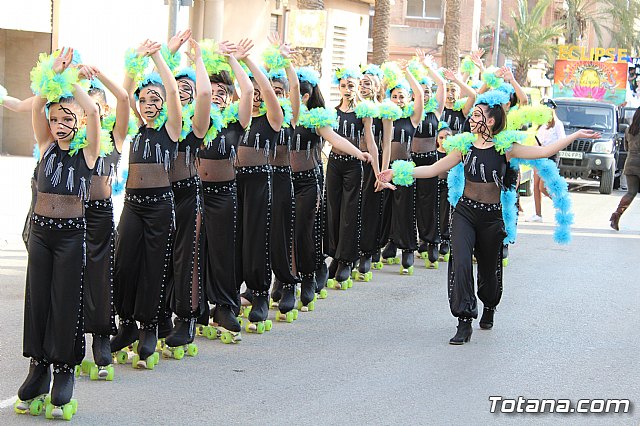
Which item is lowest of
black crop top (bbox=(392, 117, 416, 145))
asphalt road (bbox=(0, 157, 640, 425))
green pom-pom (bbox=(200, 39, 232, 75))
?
asphalt road (bbox=(0, 157, 640, 425))

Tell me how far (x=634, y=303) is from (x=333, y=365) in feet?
15.7

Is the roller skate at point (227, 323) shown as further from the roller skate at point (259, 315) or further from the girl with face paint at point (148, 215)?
the girl with face paint at point (148, 215)

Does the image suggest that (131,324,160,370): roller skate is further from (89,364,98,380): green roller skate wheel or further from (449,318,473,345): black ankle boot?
(449,318,473,345): black ankle boot

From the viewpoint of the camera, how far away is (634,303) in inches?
477

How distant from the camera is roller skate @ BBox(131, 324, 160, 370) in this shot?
811 cm

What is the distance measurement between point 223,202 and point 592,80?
3015cm

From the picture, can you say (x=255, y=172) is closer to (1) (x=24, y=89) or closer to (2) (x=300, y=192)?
(2) (x=300, y=192)

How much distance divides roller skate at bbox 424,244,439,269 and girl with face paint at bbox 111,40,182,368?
6.59m

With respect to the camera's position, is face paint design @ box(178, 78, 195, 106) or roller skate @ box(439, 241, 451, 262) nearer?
face paint design @ box(178, 78, 195, 106)

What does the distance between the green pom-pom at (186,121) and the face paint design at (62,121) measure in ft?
4.59

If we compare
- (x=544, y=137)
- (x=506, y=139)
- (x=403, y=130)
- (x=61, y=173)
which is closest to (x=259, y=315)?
(x=506, y=139)

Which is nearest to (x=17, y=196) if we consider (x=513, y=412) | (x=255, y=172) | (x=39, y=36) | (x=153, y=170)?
(x=39, y=36)

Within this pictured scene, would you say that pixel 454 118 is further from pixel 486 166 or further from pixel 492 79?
pixel 486 166

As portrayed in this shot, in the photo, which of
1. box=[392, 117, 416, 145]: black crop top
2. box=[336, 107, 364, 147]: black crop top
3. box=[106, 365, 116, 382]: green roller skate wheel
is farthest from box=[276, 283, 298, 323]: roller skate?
box=[392, 117, 416, 145]: black crop top
